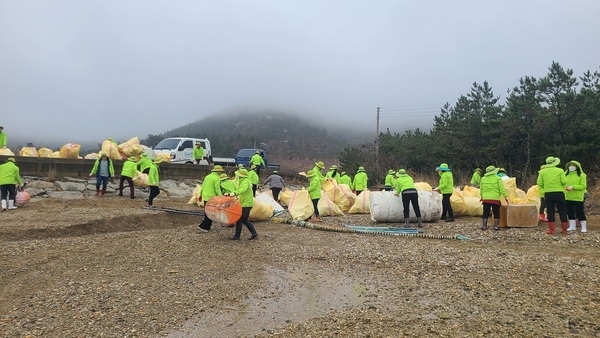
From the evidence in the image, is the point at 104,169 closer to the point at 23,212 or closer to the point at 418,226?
the point at 23,212

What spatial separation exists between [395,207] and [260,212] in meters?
3.42

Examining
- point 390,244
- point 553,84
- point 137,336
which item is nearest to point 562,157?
point 553,84

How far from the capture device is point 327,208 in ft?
43.7

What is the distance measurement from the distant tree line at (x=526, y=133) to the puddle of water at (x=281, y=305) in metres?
20.0

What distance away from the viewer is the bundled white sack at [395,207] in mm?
11766

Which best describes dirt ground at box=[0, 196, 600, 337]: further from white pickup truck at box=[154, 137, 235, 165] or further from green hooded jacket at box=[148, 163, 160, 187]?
white pickup truck at box=[154, 137, 235, 165]

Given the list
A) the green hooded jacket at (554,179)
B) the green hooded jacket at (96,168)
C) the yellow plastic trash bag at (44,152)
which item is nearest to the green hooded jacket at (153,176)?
the green hooded jacket at (96,168)

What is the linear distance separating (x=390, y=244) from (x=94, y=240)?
532 cm

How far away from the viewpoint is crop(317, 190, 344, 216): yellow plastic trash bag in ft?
43.5

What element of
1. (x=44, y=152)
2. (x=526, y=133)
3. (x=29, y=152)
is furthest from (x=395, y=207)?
(x=526, y=133)

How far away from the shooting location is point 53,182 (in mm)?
14781

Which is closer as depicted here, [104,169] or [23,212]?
[23,212]

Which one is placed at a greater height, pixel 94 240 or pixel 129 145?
pixel 129 145

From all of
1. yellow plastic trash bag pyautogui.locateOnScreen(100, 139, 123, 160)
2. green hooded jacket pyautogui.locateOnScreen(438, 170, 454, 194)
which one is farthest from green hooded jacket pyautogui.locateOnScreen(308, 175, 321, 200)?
yellow plastic trash bag pyautogui.locateOnScreen(100, 139, 123, 160)
